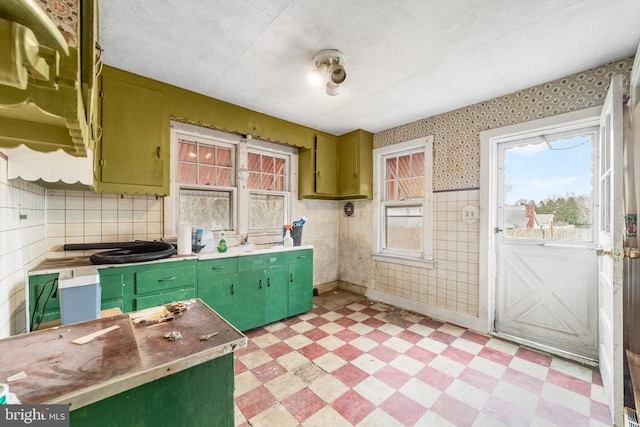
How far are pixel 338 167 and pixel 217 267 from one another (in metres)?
2.40

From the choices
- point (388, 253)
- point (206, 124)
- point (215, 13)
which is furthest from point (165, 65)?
point (388, 253)

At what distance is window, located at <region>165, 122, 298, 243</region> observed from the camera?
2971 mm

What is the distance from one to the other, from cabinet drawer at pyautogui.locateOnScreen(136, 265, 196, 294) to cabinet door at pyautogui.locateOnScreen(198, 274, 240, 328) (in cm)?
12

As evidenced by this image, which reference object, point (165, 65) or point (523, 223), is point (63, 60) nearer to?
point (165, 65)

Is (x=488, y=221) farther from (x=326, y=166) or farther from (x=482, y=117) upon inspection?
(x=326, y=166)

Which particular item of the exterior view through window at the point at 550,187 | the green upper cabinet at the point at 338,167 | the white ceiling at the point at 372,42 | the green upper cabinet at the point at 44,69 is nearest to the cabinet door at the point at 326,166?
the green upper cabinet at the point at 338,167

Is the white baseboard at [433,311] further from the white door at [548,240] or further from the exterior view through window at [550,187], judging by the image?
the exterior view through window at [550,187]

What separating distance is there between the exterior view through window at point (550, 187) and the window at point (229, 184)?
276cm

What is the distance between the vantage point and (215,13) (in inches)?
65.6

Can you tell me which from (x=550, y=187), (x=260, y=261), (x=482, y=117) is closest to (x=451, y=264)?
(x=550, y=187)

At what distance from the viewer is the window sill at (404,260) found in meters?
3.37

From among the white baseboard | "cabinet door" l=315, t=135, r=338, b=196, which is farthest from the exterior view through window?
"cabinet door" l=315, t=135, r=338, b=196

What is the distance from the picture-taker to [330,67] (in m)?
2.06

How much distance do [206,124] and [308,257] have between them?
1.98m
